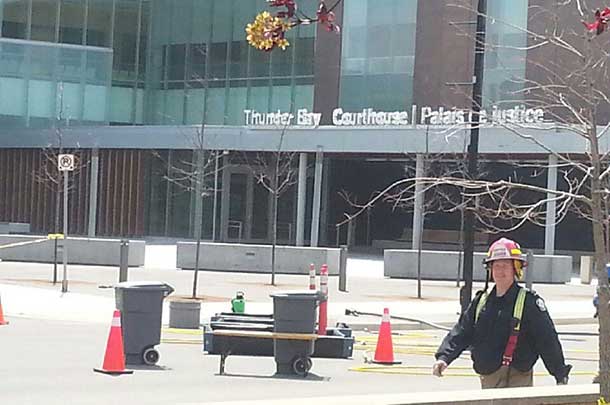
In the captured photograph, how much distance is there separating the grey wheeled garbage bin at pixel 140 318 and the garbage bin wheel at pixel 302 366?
6.23ft

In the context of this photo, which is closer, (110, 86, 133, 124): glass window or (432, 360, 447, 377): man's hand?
(432, 360, 447, 377): man's hand

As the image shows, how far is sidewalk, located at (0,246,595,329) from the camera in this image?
24.2 meters

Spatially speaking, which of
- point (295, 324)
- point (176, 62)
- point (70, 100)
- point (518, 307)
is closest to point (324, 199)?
point (176, 62)

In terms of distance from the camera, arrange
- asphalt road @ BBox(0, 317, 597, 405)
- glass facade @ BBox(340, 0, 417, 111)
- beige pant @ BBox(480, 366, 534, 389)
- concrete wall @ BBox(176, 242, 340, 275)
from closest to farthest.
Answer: beige pant @ BBox(480, 366, 534, 389) → asphalt road @ BBox(0, 317, 597, 405) → concrete wall @ BBox(176, 242, 340, 275) → glass facade @ BBox(340, 0, 417, 111)

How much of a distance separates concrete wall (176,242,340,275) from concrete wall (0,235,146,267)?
→ 4.49 ft

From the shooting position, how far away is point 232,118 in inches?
2170

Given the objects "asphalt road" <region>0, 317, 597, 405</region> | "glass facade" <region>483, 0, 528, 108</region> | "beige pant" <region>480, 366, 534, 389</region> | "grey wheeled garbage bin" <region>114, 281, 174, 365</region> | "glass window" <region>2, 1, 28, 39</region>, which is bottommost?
"asphalt road" <region>0, 317, 597, 405</region>

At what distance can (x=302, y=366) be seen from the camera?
15852 mm

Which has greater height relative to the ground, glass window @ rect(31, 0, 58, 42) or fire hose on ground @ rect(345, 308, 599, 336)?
glass window @ rect(31, 0, 58, 42)

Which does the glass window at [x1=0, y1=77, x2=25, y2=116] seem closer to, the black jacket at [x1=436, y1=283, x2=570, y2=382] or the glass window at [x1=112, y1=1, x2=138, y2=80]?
the glass window at [x1=112, y1=1, x2=138, y2=80]

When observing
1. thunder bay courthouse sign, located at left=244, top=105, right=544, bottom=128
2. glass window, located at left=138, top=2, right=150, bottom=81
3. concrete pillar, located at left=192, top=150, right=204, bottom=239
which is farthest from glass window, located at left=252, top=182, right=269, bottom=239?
glass window, located at left=138, top=2, right=150, bottom=81

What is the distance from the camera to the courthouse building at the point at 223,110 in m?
47.1

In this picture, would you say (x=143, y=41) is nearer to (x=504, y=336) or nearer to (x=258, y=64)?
(x=258, y=64)

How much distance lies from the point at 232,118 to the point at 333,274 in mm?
19762
